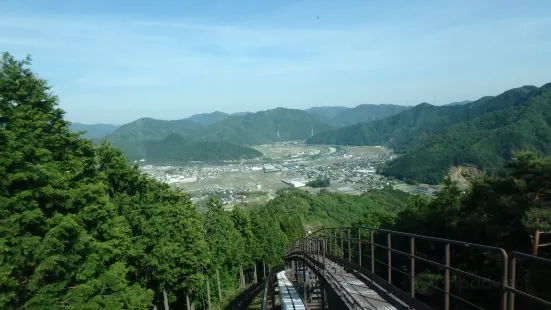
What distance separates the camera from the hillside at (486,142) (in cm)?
8962

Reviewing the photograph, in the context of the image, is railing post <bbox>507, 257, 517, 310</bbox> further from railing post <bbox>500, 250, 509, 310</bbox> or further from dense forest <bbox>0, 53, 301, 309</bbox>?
dense forest <bbox>0, 53, 301, 309</bbox>

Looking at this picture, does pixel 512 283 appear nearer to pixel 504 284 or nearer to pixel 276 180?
Result: pixel 504 284

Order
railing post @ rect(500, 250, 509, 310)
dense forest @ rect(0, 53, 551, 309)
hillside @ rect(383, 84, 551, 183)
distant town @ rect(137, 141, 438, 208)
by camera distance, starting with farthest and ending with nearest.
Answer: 1. distant town @ rect(137, 141, 438, 208)
2. hillside @ rect(383, 84, 551, 183)
3. dense forest @ rect(0, 53, 551, 309)
4. railing post @ rect(500, 250, 509, 310)

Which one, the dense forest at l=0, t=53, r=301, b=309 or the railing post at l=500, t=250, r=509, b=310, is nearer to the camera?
the railing post at l=500, t=250, r=509, b=310

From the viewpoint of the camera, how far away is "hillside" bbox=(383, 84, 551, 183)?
89.6 meters

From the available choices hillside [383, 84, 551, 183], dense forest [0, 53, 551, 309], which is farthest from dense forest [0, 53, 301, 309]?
hillside [383, 84, 551, 183]

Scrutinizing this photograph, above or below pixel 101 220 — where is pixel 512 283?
above

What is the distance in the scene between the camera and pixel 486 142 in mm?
100125

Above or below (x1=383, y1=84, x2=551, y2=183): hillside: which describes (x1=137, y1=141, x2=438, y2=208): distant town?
below

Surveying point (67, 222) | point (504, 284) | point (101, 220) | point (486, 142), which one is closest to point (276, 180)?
point (486, 142)

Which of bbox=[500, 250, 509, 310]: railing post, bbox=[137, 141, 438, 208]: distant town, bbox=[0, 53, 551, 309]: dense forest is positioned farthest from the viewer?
bbox=[137, 141, 438, 208]: distant town

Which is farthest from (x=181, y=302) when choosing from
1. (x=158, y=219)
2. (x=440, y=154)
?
(x=440, y=154)

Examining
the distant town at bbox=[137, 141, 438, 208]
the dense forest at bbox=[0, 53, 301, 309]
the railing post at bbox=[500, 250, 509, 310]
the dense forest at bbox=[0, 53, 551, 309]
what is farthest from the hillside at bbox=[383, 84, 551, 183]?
the railing post at bbox=[500, 250, 509, 310]

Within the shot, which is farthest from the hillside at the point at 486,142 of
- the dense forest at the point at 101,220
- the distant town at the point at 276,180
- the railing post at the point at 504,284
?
the railing post at the point at 504,284
